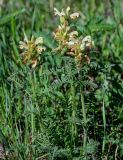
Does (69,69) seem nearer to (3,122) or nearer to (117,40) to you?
(3,122)

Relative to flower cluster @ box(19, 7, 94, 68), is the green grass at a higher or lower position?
lower

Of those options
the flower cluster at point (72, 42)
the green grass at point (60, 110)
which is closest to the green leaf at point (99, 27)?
the green grass at point (60, 110)

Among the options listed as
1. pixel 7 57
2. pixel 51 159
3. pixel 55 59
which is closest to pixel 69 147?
pixel 51 159

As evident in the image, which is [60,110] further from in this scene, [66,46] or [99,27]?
[99,27]

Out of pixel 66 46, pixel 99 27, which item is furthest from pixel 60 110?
pixel 99 27

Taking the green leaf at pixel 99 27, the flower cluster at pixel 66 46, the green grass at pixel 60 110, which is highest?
the green leaf at pixel 99 27

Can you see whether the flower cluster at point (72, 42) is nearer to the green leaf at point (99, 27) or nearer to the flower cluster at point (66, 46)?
the flower cluster at point (66, 46)

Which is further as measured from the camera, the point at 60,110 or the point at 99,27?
the point at 99,27

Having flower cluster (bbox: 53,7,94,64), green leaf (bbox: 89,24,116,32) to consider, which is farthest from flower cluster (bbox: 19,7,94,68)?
green leaf (bbox: 89,24,116,32)

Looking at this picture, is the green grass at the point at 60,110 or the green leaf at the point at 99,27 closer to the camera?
the green grass at the point at 60,110

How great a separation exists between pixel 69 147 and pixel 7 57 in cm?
88

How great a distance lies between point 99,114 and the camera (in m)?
2.13

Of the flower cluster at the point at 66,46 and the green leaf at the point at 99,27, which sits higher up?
the green leaf at the point at 99,27

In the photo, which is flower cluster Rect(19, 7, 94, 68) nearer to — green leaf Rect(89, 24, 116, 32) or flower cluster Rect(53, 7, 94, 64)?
flower cluster Rect(53, 7, 94, 64)
